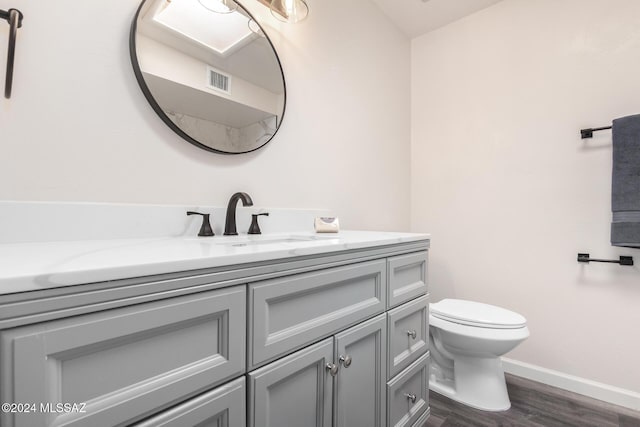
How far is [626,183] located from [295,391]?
1856mm

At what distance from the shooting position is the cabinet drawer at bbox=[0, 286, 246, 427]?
38 centimetres

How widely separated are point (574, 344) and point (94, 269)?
230 centimetres

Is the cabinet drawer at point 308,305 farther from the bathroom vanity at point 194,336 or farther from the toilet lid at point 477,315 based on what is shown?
the toilet lid at point 477,315

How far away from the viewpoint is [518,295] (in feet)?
6.18

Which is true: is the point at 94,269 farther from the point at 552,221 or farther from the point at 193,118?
the point at 552,221

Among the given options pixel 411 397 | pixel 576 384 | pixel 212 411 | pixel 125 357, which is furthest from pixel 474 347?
pixel 125 357

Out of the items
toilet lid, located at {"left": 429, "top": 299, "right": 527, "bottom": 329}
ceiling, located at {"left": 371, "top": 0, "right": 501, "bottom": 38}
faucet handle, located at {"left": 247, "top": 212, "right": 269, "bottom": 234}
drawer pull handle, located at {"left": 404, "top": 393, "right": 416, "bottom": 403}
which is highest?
ceiling, located at {"left": 371, "top": 0, "right": 501, "bottom": 38}

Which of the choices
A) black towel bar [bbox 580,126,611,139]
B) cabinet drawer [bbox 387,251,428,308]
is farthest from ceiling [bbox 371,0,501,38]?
cabinet drawer [bbox 387,251,428,308]

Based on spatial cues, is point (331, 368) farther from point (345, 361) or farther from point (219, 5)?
point (219, 5)

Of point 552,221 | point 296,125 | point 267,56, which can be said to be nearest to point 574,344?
point 552,221

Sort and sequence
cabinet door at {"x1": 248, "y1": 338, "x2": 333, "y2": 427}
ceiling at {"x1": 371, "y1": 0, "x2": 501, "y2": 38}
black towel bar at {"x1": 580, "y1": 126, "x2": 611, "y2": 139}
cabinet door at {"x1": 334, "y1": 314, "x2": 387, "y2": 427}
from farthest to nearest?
1. ceiling at {"x1": 371, "y1": 0, "x2": 501, "y2": 38}
2. black towel bar at {"x1": 580, "y1": 126, "x2": 611, "y2": 139}
3. cabinet door at {"x1": 334, "y1": 314, "x2": 387, "y2": 427}
4. cabinet door at {"x1": 248, "y1": 338, "x2": 333, "y2": 427}

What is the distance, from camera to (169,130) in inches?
41.8

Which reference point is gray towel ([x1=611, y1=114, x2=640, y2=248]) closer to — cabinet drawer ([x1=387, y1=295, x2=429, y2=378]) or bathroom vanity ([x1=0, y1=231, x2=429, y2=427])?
cabinet drawer ([x1=387, y1=295, x2=429, y2=378])

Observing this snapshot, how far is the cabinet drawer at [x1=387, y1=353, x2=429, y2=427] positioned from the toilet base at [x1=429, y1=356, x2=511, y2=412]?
0.38 meters
